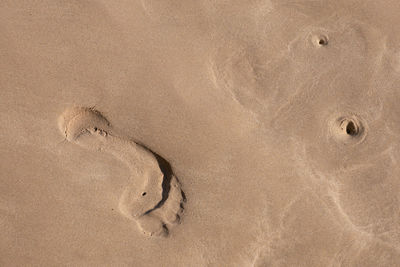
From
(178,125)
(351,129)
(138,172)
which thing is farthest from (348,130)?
(138,172)

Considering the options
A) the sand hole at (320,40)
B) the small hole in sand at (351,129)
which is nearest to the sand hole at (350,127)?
the small hole in sand at (351,129)

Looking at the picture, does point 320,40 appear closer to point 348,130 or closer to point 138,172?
point 348,130

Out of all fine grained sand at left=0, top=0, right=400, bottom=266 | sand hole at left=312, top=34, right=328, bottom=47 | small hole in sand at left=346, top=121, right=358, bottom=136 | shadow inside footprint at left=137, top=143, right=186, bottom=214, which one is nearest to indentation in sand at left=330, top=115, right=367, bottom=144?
small hole in sand at left=346, top=121, right=358, bottom=136

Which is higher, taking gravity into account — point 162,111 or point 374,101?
point 374,101

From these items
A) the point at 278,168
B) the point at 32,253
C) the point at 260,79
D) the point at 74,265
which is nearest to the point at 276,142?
the point at 278,168

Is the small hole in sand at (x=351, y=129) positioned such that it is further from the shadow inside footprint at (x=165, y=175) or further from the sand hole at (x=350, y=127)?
the shadow inside footprint at (x=165, y=175)

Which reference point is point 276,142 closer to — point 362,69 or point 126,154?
point 362,69
